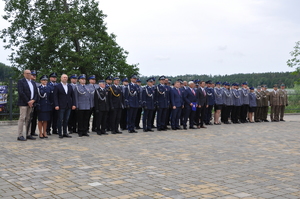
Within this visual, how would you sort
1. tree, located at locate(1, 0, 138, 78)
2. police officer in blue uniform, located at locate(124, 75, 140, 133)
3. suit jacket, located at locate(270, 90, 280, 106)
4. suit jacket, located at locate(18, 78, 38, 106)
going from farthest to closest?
1. tree, located at locate(1, 0, 138, 78)
2. suit jacket, located at locate(270, 90, 280, 106)
3. police officer in blue uniform, located at locate(124, 75, 140, 133)
4. suit jacket, located at locate(18, 78, 38, 106)

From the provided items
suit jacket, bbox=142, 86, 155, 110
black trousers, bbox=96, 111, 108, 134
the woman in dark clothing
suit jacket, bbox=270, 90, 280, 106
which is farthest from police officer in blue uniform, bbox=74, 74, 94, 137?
suit jacket, bbox=270, 90, 280, 106

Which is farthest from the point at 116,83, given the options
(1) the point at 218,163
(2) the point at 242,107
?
(2) the point at 242,107

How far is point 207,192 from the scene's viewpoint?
5.15 meters

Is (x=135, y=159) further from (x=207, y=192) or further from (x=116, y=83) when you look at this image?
(x=116, y=83)

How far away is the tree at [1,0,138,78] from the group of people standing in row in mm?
8896

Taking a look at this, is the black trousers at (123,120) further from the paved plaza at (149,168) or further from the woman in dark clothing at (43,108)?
the woman in dark clothing at (43,108)

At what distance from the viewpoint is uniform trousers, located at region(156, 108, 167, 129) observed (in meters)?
13.7

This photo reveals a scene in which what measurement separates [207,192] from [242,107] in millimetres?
13093

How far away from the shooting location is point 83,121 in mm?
11875

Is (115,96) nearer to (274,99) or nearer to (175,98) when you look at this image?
(175,98)

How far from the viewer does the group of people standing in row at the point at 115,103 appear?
35.7ft

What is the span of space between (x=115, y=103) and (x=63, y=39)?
12013 millimetres

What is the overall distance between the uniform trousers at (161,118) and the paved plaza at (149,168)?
3.07m

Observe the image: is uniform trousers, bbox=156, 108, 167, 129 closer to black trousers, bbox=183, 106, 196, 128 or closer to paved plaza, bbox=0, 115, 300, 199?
black trousers, bbox=183, 106, 196, 128
